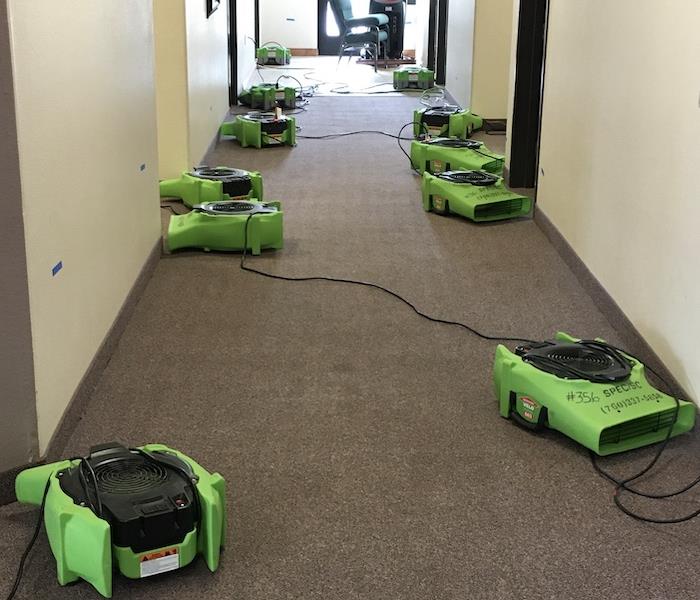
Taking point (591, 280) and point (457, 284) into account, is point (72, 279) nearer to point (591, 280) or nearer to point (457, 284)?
point (457, 284)

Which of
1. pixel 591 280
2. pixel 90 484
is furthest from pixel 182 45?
pixel 90 484

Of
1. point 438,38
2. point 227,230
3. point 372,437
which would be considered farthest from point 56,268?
point 438,38

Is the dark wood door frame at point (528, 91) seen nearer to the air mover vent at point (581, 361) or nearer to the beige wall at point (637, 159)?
the beige wall at point (637, 159)

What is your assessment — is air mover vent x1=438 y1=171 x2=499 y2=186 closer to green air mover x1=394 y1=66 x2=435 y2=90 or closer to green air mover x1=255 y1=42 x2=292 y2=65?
green air mover x1=394 y1=66 x2=435 y2=90

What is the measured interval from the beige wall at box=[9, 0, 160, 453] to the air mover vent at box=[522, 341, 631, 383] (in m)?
1.20

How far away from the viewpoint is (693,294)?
2.50 meters

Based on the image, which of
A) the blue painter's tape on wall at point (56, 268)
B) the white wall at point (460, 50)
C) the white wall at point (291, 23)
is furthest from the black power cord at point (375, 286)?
the white wall at point (291, 23)

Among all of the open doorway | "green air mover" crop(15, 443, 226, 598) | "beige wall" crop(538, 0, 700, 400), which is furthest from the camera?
the open doorway

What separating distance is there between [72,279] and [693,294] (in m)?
1.61

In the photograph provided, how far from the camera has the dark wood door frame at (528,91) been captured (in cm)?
504

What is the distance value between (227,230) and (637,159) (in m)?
1.69

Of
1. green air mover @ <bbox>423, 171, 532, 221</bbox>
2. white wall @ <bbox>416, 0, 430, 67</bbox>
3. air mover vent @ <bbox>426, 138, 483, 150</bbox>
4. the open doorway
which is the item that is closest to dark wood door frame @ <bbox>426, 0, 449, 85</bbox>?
white wall @ <bbox>416, 0, 430, 67</bbox>

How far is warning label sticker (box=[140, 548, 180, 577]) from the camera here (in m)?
1.80

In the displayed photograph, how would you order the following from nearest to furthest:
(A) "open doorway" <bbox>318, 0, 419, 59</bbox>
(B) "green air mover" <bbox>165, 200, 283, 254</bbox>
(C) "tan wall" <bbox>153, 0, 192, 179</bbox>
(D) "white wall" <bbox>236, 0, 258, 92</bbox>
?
(B) "green air mover" <bbox>165, 200, 283, 254</bbox>, (C) "tan wall" <bbox>153, 0, 192, 179</bbox>, (D) "white wall" <bbox>236, 0, 258, 92</bbox>, (A) "open doorway" <bbox>318, 0, 419, 59</bbox>
